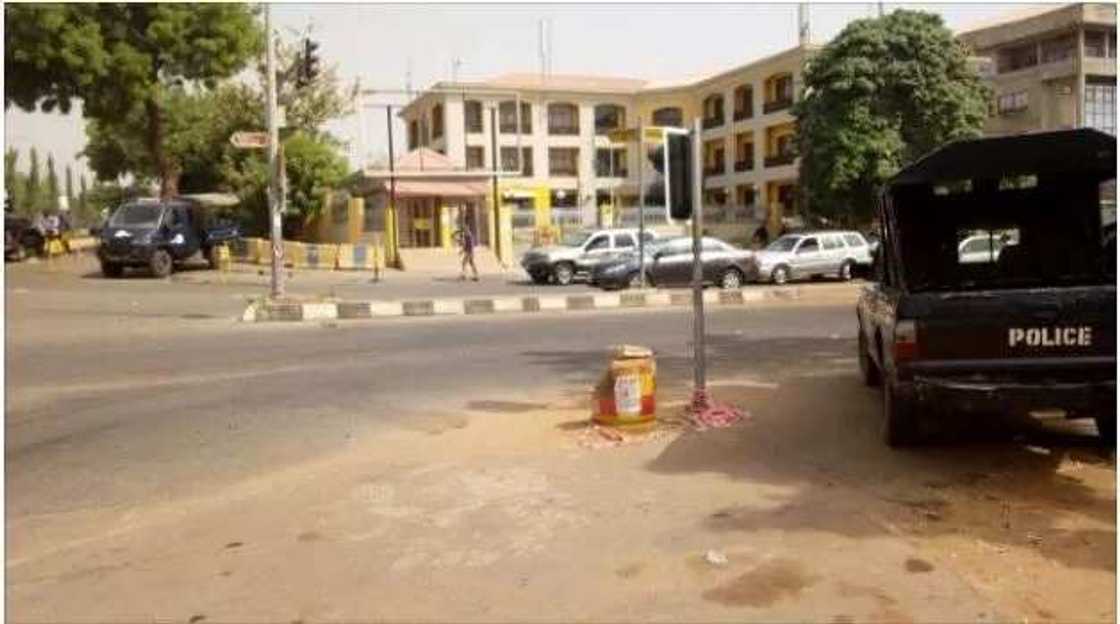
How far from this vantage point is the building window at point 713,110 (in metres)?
58.5

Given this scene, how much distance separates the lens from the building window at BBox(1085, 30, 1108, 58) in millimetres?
42656

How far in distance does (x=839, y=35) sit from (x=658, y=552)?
32.8m

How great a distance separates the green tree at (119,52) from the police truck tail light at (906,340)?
93.8ft

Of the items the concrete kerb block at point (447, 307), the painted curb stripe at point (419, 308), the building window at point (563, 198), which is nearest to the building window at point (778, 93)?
the building window at point (563, 198)

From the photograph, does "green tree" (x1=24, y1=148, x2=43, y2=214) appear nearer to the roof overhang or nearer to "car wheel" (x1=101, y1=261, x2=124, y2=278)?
"car wheel" (x1=101, y1=261, x2=124, y2=278)

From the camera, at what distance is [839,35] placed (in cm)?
3494

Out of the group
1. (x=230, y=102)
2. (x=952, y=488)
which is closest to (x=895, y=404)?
(x=952, y=488)

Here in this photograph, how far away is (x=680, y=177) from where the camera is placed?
8430 mm

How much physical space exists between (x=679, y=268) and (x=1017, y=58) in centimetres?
2915

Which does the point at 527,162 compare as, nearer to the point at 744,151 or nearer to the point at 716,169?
the point at 716,169

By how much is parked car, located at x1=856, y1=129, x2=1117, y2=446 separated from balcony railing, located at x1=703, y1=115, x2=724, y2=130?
5024 centimetres

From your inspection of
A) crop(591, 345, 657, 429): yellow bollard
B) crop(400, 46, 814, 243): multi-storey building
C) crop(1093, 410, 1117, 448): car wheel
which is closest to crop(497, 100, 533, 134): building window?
crop(400, 46, 814, 243): multi-storey building

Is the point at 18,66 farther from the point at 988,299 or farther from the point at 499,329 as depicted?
the point at 988,299

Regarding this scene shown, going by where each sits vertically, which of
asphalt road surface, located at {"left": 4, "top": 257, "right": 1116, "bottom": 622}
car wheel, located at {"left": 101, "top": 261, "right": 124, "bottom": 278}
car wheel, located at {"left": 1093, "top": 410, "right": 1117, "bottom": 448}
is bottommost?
asphalt road surface, located at {"left": 4, "top": 257, "right": 1116, "bottom": 622}
